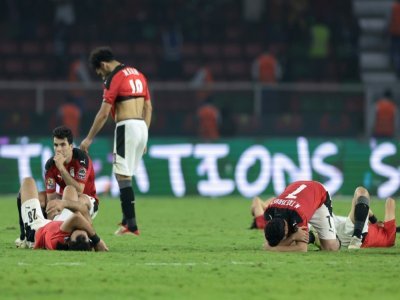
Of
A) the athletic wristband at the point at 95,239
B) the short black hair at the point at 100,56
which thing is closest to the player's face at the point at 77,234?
the athletic wristband at the point at 95,239

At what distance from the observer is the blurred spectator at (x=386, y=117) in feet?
79.0

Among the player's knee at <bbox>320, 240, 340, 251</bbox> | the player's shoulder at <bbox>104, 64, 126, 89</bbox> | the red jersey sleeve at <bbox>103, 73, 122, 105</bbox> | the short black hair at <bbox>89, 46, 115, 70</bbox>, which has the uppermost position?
the short black hair at <bbox>89, 46, 115, 70</bbox>

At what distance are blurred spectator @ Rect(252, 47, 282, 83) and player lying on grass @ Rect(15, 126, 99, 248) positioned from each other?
47.6 feet

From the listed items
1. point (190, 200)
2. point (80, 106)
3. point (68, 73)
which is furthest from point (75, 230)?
point (68, 73)

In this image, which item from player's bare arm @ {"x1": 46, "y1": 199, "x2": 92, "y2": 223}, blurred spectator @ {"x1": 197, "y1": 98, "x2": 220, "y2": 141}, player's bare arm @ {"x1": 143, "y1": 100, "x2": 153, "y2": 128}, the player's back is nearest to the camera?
the player's back

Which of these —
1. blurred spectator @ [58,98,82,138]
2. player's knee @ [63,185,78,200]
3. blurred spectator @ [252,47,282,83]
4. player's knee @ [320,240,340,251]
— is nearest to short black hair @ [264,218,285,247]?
player's knee @ [320,240,340,251]

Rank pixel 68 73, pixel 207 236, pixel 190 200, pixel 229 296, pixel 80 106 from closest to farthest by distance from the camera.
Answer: pixel 229 296, pixel 207 236, pixel 190 200, pixel 80 106, pixel 68 73

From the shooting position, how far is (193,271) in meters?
10.7

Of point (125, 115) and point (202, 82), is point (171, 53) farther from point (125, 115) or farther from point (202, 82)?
point (125, 115)

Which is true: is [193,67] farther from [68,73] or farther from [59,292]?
[59,292]

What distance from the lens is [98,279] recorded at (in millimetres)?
10031

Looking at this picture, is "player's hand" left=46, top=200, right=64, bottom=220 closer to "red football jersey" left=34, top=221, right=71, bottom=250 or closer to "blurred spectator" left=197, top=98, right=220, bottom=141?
"red football jersey" left=34, top=221, right=71, bottom=250

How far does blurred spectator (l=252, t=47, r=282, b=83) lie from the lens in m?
27.6

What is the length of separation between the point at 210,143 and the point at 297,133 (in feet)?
9.77
